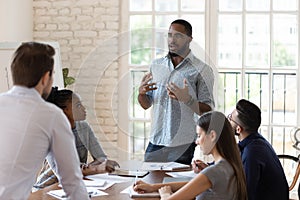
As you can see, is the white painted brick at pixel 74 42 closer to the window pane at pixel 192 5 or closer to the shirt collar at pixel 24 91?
the window pane at pixel 192 5

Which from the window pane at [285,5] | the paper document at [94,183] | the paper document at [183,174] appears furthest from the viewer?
the window pane at [285,5]

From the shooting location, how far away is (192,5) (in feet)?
16.2

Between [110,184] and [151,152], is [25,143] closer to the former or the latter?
[110,184]

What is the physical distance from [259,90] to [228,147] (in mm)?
2428

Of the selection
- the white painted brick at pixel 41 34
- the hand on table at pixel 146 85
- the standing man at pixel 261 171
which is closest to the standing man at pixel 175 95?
the hand on table at pixel 146 85

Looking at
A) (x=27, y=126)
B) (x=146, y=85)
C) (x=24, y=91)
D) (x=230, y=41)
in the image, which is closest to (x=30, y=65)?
(x=24, y=91)

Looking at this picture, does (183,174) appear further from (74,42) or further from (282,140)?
(74,42)

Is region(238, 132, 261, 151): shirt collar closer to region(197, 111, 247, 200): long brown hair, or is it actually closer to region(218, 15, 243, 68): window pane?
region(197, 111, 247, 200): long brown hair

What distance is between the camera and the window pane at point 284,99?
4.85 metres

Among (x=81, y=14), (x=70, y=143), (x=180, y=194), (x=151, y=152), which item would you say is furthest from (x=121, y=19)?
(x=70, y=143)

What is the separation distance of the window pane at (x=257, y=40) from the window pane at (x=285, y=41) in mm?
65

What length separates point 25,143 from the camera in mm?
1918

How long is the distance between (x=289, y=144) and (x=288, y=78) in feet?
1.85

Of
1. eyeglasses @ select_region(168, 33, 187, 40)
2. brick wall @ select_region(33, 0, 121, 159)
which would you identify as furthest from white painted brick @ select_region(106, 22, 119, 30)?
eyeglasses @ select_region(168, 33, 187, 40)
